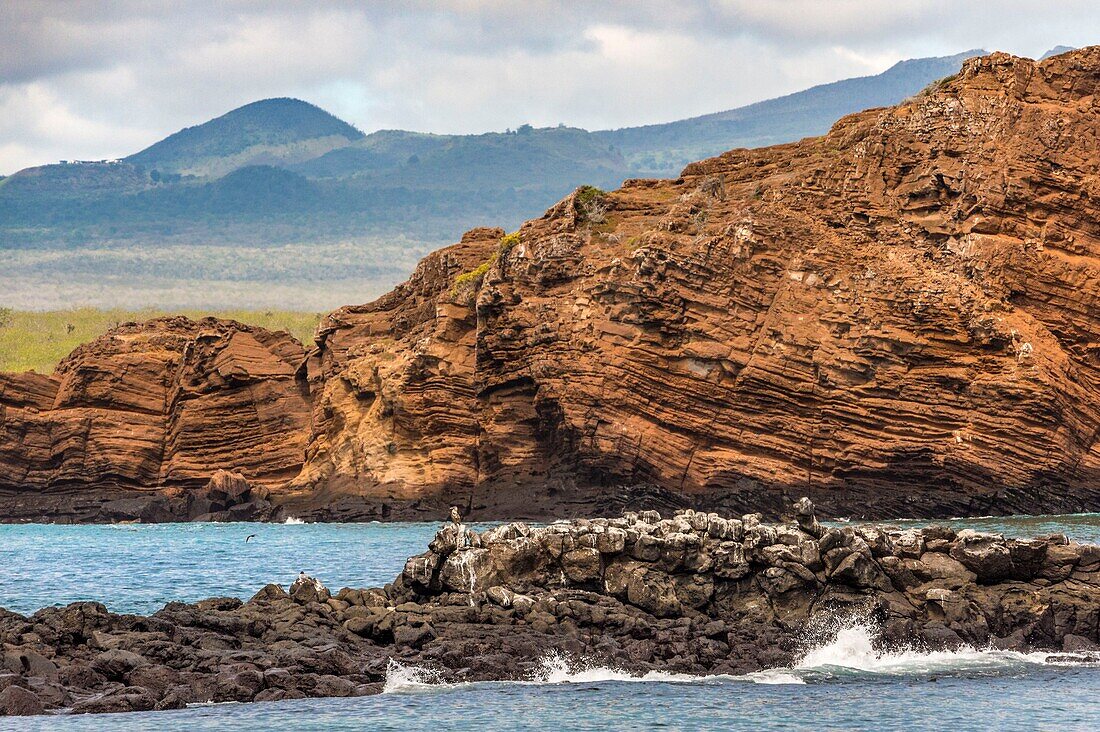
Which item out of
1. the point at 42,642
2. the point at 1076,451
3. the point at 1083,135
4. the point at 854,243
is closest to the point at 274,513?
the point at 854,243

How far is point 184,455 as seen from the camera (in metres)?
96.4

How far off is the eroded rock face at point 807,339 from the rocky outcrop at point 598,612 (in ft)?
113

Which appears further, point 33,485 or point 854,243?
point 33,485

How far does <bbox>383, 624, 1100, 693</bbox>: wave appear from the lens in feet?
101

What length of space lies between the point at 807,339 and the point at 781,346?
1.32 metres

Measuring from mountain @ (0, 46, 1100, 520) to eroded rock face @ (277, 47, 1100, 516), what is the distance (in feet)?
0.43

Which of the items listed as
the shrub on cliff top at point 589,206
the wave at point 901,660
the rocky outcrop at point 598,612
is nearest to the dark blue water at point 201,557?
the rocky outcrop at point 598,612

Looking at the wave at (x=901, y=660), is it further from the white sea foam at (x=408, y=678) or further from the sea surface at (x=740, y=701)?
the white sea foam at (x=408, y=678)

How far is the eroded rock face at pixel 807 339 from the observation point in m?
72.1

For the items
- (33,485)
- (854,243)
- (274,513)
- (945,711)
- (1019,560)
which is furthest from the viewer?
(33,485)

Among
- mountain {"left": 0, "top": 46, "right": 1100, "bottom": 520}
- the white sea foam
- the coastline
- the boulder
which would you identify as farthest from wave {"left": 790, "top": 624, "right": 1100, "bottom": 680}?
mountain {"left": 0, "top": 46, "right": 1100, "bottom": 520}

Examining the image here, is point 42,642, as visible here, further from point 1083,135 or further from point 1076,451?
point 1083,135

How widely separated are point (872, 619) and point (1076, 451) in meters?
42.2

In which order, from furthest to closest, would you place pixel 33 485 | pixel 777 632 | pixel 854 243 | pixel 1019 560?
pixel 33 485
pixel 854 243
pixel 1019 560
pixel 777 632
